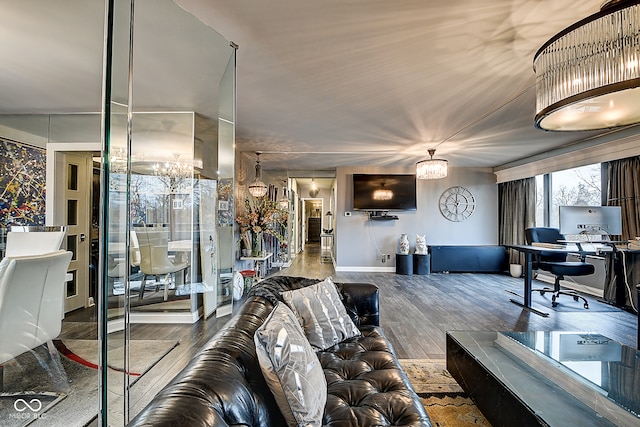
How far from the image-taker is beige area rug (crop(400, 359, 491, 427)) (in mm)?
1744

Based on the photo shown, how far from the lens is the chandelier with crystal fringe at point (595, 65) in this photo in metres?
1.32

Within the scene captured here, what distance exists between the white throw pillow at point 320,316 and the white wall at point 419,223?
495 cm

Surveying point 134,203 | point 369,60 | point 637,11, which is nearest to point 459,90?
point 369,60

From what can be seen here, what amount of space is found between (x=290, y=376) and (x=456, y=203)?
22.6 ft

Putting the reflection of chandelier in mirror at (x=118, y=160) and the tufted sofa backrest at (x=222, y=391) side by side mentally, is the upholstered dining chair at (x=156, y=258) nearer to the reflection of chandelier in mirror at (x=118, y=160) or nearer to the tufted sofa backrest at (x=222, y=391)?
the reflection of chandelier in mirror at (x=118, y=160)

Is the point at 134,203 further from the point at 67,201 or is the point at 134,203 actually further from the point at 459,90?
the point at 459,90

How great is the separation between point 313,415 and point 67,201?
340 centimetres

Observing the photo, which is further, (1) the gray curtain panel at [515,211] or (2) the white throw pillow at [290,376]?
(1) the gray curtain panel at [515,211]

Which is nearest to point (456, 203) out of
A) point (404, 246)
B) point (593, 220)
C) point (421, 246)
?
point (421, 246)

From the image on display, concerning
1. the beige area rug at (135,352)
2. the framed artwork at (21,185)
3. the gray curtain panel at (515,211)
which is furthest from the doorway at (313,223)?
the framed artwork at (21,185)

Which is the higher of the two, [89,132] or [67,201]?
[89,132]

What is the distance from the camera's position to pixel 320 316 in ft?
6.15

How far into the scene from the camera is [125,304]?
59.1 inches

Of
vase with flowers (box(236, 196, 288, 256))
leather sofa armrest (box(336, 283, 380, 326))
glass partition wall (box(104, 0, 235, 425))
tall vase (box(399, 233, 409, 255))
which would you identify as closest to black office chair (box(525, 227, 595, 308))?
tall vase (box(399, 233, 409, 255))
